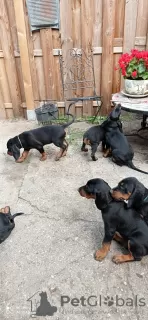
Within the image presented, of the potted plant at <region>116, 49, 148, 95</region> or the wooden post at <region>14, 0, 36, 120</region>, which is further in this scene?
the wooden post at <region>14, 0, 36, 120</region>

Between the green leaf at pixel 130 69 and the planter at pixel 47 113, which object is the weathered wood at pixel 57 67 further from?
the green leaf at pixel 130 69

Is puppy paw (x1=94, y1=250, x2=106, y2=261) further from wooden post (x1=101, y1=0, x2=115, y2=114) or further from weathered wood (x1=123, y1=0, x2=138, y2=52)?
weathered wood (x1=123, y1=0, x2=138, y2=52)

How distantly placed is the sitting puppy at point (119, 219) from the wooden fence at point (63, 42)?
3443 mm

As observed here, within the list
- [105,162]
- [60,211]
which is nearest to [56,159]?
[105,162]

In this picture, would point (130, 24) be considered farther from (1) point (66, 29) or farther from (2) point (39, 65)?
(2) point (39, 65)

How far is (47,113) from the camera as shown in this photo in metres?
4.73

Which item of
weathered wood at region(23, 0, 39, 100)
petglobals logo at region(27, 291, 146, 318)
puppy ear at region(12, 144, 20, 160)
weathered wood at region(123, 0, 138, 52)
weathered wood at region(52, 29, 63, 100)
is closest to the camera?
petglobals logo at region(27, 291, 146, 318)

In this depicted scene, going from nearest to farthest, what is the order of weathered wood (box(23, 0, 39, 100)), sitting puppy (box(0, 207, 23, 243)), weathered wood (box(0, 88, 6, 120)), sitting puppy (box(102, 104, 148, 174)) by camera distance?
sitting puppy (box(0, 207, 23, 243)), sitting puppy (box(102, 104, 148, 174)), weathered wood (box(23, 0, 39, 100)), weathered wood (box(0, 88, 6, 120))

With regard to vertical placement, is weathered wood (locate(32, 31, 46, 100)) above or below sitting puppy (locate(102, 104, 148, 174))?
above

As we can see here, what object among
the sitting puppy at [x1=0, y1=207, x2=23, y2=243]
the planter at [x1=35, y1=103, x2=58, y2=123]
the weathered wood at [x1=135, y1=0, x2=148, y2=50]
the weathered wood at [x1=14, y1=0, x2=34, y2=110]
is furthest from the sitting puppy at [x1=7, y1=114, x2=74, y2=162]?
the weathered wood at [x1=135, y1=0, x2=148, y2=50]

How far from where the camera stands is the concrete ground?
1923mm

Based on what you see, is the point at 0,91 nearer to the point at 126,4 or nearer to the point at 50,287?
the point at 126,4

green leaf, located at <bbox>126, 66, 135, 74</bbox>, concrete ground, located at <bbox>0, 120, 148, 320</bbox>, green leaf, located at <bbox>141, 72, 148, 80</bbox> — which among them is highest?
green leaf, located at <bbox>126, 66, 135, 74</bbox>

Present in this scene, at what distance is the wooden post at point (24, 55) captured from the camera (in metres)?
4.40
